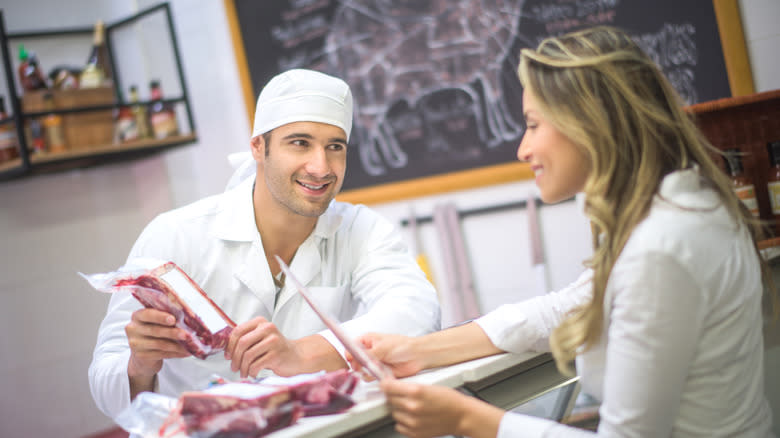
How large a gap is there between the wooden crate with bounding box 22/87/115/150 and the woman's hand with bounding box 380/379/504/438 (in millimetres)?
2339

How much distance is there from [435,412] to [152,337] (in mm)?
600

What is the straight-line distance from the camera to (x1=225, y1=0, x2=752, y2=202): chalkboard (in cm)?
242

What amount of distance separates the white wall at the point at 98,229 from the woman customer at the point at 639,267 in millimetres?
1676

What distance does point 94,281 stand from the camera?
1077 mm

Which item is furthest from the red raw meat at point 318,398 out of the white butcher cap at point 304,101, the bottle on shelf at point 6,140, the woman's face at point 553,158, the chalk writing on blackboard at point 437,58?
the bottle on shelf at point 6,140

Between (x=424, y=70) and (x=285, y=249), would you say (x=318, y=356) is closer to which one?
(x=285, y=249)

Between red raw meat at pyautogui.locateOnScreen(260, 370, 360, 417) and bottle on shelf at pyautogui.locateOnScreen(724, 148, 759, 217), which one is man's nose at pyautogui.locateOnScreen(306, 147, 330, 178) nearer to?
red raw meat at pyautogui.locateOnScreen(260, 370, 360, 417)

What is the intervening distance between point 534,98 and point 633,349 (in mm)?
417

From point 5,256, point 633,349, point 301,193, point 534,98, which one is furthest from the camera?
point 5,256

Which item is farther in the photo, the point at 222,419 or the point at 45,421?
the point at 45,421

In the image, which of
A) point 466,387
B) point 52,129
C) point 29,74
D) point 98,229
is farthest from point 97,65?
point 466,387

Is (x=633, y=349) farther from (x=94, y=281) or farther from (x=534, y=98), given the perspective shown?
(x=94, y=281)

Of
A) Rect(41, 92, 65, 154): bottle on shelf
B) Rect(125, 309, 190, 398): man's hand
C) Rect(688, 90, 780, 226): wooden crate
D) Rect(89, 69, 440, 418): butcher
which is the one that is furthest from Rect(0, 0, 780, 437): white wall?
Rect(125, 309, 190, 398): man's hand

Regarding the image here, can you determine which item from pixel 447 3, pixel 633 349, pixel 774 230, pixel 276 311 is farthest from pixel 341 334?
pixel 447 3
